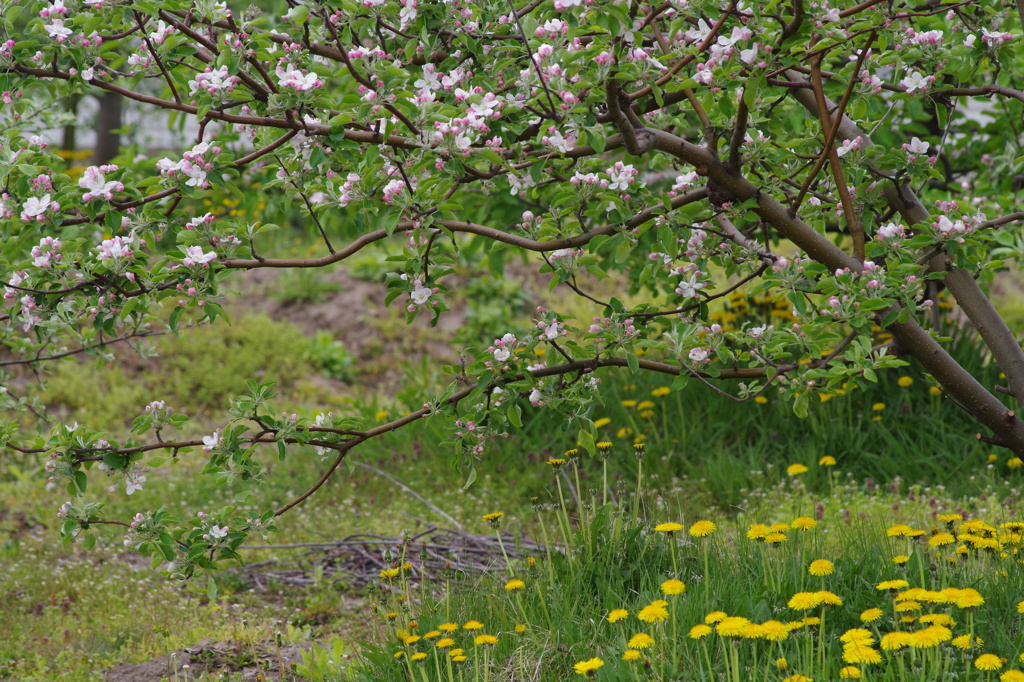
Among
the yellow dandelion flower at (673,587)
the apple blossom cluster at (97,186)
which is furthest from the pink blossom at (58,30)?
the yellow dandelion flower at (673,587)

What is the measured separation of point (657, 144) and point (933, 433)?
8.96 feet

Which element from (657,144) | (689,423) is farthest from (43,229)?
(689,423)

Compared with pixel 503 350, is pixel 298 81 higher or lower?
higher

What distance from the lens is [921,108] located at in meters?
4.68

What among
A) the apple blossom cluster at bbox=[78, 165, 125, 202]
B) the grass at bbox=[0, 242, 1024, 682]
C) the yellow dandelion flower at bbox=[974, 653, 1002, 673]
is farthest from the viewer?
the grass at bbox=[0, 242, 1024, 682]

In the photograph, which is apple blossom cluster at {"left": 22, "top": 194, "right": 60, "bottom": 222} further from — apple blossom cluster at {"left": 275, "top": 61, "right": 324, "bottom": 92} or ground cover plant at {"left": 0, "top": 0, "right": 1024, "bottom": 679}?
apple blossom cluster at {"left": 275, "top": 61, "right": 324, "bottom": 92}

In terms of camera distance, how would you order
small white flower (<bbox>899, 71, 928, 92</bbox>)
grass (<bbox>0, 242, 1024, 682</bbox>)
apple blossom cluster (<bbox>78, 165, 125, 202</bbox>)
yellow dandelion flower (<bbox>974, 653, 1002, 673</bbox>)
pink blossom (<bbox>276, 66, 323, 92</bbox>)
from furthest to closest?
small white flower (<bbox>899, 71, 928, 92</bbox>)
grass (<bbox>0, 242, 1024, 682</bbox>)
apple blossom cluster (<bbox>78, 165, 125, 202</bbox>)
pink blossom (<bbox>276, 66, 323, 92</bbox>)
yellow dandelion flower (<bbox>974, 653, 1002, 673</bbox>)

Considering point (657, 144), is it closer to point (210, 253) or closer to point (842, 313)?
point (842, 313)

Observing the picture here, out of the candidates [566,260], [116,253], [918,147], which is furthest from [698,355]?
[116,253]

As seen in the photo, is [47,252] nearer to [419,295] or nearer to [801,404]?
[419,295]

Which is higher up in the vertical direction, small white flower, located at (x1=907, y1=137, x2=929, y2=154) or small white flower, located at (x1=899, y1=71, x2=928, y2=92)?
small white flower, located at (x1=899, y1=71, x2=928, y2=92)

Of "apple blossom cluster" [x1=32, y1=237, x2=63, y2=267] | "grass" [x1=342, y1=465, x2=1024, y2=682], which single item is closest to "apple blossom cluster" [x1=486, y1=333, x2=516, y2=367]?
"grass" [x1=342, y1=465, x2=1024, y2=682]

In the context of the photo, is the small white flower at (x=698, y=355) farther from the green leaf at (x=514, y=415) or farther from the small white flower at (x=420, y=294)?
the small white flower at (x=420, y=294)

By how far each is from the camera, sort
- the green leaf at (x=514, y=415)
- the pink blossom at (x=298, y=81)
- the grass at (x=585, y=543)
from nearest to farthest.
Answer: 1. the pink blossom at (x=298, y=81)
2. the grass at (x=585, y=543)
3. the green leaf at (x=514, y=415)
